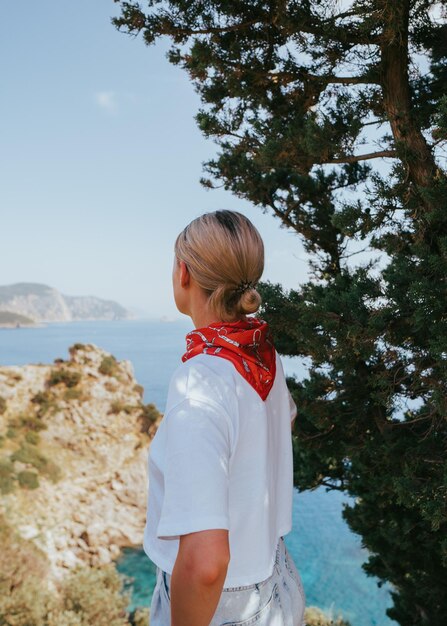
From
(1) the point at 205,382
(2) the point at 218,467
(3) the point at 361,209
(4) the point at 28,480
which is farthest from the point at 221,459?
(4) the point at 28,480

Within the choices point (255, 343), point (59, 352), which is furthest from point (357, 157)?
point (59, 352)

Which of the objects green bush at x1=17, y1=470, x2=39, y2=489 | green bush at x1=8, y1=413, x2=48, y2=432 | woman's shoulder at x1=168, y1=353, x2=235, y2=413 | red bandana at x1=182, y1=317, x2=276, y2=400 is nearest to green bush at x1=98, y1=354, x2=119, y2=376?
green bush at x1=8, y1=413, x2=48, y2=432

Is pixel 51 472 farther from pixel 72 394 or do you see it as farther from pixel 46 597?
pixel 46 597

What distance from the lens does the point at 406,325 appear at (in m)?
2.85

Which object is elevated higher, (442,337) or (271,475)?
(442,337)

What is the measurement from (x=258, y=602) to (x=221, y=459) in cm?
41

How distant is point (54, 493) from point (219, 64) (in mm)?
16943

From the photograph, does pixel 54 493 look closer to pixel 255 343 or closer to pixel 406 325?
pixel 406 325

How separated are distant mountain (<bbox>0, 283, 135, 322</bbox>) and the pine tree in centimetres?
12683

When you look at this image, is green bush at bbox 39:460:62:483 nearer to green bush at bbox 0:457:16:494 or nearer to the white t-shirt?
green bush at bbox 0:457:16:494

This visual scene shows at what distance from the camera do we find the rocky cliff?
52.6 feet

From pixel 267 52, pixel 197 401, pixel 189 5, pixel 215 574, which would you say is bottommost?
pixel 215 574

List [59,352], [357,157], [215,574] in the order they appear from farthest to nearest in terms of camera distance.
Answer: [59,352]
[357,157]
[215,574]

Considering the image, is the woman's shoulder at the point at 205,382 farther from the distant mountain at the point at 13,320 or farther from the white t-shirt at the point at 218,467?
the distant mountain at the point at 13,320
